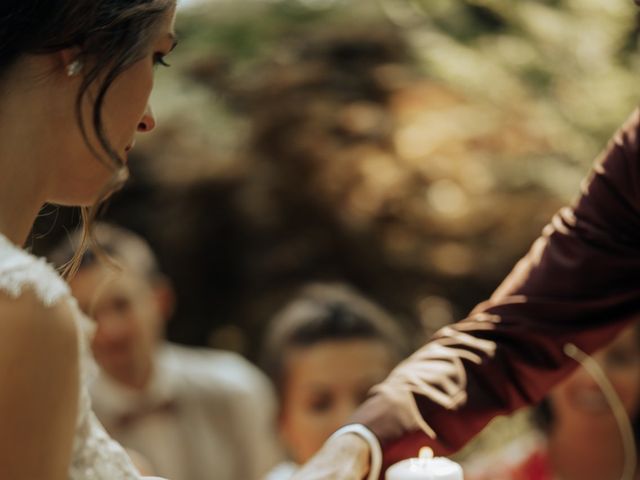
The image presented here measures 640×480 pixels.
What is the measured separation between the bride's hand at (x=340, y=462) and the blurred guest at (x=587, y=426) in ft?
3.75

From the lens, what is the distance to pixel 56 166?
1.29m

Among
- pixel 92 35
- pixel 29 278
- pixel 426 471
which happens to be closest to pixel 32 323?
pixel 29 278

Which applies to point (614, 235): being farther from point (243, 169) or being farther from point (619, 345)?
point (243, 169)

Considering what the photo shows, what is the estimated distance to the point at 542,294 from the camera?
6.17 feet

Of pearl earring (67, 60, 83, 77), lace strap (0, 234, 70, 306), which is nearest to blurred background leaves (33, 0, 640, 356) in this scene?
pearl earring (67, 60, 83, 77)

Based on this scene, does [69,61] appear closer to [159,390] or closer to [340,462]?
[340,462]

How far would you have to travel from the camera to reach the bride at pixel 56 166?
44.1 inches

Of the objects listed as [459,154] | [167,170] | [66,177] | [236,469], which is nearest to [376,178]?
[459,154]

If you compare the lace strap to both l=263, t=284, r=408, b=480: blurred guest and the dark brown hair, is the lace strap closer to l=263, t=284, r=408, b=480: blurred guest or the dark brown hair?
the dark brown hair

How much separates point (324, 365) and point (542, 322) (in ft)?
3.18

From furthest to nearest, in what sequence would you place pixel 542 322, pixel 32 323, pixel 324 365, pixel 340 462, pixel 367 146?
pixel 367 146 < pixel 324 365 < pixel 542 322 < pixel 340 462 < pixel 32 323

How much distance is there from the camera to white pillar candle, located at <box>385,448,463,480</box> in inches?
52.1

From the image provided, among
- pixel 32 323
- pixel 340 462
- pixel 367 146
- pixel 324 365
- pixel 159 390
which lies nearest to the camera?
pixel 32 323

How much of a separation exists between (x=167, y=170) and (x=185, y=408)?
8.20 feet
